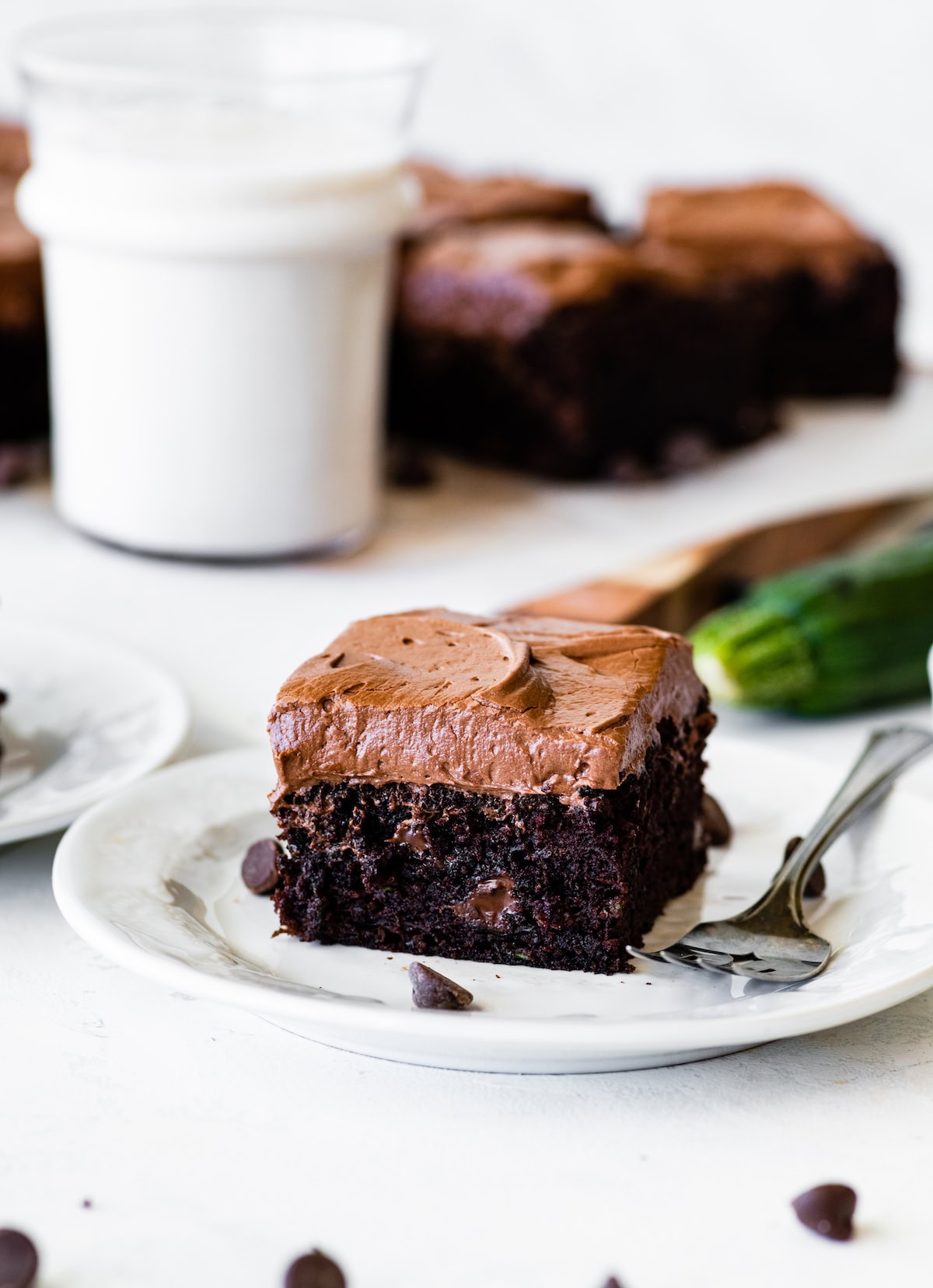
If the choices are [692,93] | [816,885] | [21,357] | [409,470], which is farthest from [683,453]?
[692,93]

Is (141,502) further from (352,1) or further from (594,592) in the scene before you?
(352,1)

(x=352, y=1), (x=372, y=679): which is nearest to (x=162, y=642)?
(x=372, y=679)

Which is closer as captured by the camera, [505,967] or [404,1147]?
[404,1147]

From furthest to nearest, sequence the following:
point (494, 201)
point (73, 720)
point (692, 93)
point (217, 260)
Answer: point (692, 93), point (494, 201), point (217, 260), point (73, 720)

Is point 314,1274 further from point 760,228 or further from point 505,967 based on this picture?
point 760,228

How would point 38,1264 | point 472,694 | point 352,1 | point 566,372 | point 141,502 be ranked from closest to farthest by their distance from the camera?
point 38,1264
point 472,694
point 141,502
point 566,372
point 352,1

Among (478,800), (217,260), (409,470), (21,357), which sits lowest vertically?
(409,470)

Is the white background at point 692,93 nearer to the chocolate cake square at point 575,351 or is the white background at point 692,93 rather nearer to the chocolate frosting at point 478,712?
the chocolate cake square at point 575,351

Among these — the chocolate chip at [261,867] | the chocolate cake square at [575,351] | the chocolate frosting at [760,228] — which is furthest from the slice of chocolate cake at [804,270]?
the chocolate chip at [261,867]
